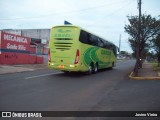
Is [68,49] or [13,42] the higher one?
[13,42]

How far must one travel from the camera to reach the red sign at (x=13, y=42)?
29797 millimetres

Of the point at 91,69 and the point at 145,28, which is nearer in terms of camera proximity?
the point at 91,69

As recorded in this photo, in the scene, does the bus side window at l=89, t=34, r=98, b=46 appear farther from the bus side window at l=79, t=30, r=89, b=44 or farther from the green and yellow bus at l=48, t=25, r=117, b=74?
the green and yellow bus at l=48, t=25, r=117, b=74

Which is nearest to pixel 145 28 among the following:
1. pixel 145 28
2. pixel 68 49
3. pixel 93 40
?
pixel 145 28

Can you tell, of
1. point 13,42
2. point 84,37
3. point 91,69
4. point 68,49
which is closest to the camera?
point 68,49

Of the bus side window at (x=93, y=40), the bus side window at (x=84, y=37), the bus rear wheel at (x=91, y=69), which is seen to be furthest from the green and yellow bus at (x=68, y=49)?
the bus rear wheel at (x=91, y=69)

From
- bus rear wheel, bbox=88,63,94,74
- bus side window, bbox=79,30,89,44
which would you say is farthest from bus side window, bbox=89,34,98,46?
bus rear wheel, bbox=88,63,94,74

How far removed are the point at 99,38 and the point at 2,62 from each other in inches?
432

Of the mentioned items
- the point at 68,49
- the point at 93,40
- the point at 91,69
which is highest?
the point at 93,40

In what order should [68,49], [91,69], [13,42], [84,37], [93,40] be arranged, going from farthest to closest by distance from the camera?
[13,42]
[93,40]
[91,69]
[84,37]
[68,49]

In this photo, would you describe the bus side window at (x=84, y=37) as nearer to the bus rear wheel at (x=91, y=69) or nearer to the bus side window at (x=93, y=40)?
the bus side window at (x=93, y=40)

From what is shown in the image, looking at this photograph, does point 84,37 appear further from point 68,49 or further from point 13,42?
point 13,42

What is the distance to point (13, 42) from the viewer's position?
31359 millimetres

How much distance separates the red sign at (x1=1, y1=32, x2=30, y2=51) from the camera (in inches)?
1173
